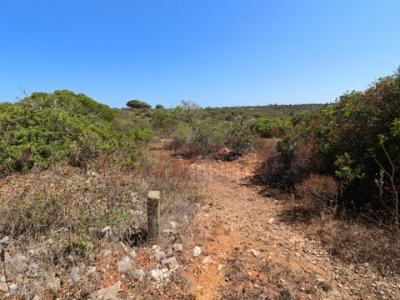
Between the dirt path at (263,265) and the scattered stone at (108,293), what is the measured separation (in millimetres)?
793

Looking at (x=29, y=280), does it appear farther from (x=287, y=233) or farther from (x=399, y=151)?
(x=399, y=151)

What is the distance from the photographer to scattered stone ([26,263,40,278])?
308cm

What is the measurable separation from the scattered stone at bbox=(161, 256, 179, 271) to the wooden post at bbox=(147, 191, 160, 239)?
382 millimetres

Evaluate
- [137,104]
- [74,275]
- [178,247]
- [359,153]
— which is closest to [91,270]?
[74,275]

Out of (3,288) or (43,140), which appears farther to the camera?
(43,140)

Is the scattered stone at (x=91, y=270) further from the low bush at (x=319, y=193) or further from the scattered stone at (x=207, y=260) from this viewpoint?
the low bush at (x=319, y=193)

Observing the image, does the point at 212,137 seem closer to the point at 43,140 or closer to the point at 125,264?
the point at 43,140

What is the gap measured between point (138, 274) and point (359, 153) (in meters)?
4.66

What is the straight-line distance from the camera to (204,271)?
354cm

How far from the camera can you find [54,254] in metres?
3.34

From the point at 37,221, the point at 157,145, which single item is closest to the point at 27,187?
the point at 37,221

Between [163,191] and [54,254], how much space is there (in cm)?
232

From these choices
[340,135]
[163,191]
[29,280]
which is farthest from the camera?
[340,135]

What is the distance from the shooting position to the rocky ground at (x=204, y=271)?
10.0ft
